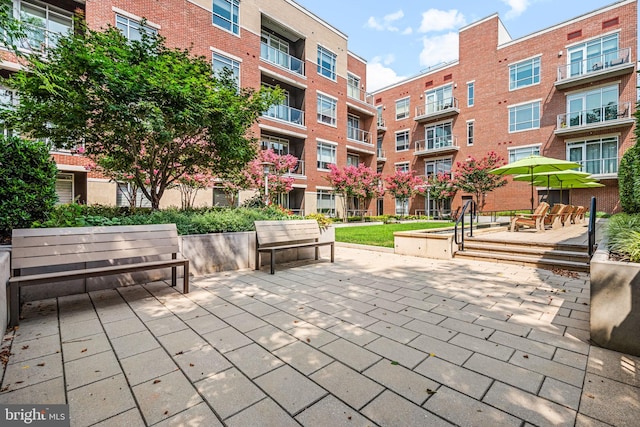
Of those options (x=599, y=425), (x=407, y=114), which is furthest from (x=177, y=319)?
(x=407, y=114)

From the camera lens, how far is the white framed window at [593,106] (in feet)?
67.2

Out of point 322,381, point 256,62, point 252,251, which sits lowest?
point 322,381

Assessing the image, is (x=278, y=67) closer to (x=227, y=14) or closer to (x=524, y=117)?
(x=227, y=14)

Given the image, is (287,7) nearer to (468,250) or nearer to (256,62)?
(256,62)

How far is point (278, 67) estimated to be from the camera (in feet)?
65.8

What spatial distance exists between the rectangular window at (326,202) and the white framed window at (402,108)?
50.7ft

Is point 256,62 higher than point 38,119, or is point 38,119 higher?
point 256,62

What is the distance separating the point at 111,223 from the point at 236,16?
17.9 m

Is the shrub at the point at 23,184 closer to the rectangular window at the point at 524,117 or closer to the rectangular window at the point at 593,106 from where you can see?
the rectangular window at the point at 593,106

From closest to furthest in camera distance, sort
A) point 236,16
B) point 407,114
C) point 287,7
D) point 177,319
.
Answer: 1. point 177,319
2. point 236,16
3. point 287,7
4. point 407,114

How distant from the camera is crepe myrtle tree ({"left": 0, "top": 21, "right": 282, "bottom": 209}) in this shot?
17.0 feet

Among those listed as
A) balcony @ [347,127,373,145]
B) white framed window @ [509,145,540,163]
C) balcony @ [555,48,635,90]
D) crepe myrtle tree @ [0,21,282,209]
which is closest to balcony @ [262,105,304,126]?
balcony @ [347,127,373,145]

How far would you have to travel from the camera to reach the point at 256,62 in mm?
18797

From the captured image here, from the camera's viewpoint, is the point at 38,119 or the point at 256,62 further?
the point at 256,62
